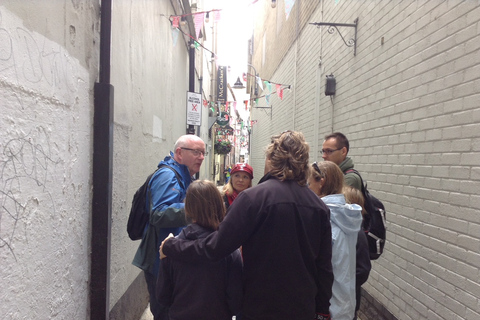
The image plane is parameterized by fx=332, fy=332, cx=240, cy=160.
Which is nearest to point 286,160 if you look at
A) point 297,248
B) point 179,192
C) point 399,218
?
point 297,248

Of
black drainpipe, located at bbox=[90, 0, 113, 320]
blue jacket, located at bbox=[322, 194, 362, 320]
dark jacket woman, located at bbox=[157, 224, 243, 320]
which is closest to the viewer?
dark jacket woman, located at bbox=[157, 224, 243, 320]

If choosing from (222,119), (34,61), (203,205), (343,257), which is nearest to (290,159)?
(203,205)

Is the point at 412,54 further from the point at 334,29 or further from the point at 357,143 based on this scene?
the point at 334,29

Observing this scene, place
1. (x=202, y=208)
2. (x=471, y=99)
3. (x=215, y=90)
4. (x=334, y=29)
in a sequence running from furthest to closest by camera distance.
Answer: (x=215, y=90), (x=334, y=29), (x=471, y=99), (x=202, y=208)

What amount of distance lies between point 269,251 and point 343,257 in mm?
710

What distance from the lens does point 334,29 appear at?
19.5ft

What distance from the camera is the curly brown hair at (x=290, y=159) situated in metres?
1.88

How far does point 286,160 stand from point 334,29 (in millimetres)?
4901

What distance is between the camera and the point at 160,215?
97.3 inches

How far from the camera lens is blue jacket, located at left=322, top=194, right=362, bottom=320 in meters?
2.24

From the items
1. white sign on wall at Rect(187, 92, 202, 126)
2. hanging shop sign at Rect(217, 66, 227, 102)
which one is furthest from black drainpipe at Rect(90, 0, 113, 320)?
hanging shop sign at Rect(217, 66, 227, 102)

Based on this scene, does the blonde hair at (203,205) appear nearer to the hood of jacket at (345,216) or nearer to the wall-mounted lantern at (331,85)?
the hood of jacket at (345,216)

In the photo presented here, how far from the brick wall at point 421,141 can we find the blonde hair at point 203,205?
1986mm

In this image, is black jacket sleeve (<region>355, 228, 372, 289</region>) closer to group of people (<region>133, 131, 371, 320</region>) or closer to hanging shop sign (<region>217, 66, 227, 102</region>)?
group of people (<region>133, 131, 371, 320</region>)
